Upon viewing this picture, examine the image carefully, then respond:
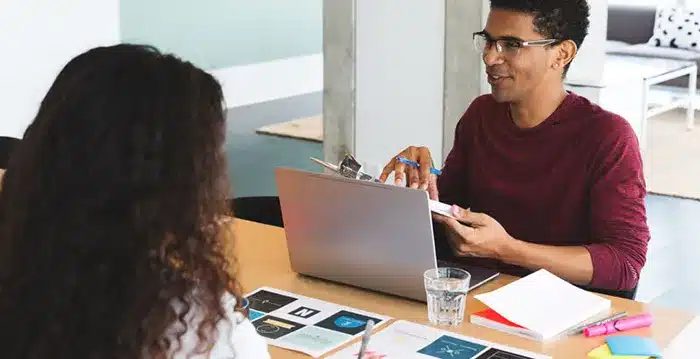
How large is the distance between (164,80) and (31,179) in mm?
183

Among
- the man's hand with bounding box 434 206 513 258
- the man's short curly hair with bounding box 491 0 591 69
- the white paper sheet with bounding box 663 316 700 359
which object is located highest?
the man's short curly hair with bounding box 491 0 591 69

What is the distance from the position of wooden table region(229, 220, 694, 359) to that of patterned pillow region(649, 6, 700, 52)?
21.5ft

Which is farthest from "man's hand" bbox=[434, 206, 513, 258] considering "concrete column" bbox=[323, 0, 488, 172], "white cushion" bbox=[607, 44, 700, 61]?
"white cushion" bbox=[607, 44, 700, 61]

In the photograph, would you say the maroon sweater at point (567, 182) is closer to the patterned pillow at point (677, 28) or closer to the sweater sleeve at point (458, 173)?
the sweater sleeve at point (458, 173)

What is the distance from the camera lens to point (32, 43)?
467cm

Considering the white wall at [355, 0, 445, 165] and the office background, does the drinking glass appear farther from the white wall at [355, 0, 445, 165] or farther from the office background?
the white wall at [355, 0, 445, 165]

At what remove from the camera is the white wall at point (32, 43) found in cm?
457

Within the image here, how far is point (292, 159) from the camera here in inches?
236

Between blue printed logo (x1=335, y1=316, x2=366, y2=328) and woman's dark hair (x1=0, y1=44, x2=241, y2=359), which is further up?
woman's dark hair (x1=0, y1=44, x2=241, y2=359)

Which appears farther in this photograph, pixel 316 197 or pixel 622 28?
pixel 622 28

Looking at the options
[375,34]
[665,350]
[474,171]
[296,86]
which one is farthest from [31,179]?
[296,86]

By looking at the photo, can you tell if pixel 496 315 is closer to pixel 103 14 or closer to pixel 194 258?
pixel 194 258

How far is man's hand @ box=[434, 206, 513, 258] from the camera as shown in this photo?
1972 millimetres

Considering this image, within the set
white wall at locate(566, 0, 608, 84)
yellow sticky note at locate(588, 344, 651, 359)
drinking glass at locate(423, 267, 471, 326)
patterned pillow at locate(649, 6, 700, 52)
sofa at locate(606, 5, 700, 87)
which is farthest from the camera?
sofa at locate(606, 5, 700, 87)
